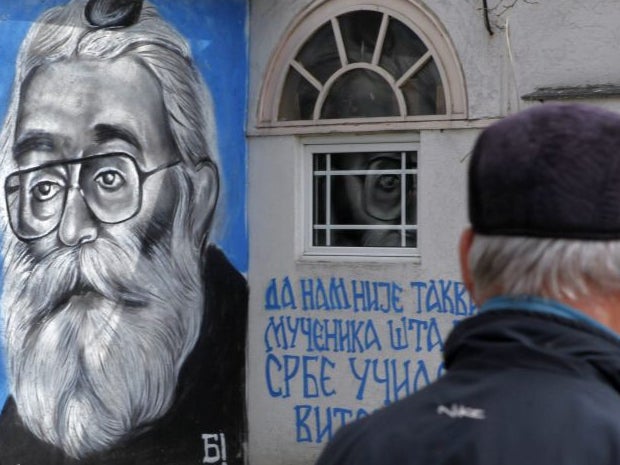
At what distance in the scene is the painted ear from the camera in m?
6.91

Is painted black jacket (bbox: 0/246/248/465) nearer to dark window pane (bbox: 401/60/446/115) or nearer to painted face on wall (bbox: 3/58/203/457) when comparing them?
painted face on wall (bbox: 3/58/203/457)

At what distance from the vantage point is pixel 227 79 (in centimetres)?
754

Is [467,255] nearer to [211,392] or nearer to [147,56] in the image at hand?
[147,56]

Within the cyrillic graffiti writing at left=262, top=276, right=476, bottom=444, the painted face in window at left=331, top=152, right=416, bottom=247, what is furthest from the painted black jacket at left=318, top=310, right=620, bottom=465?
the painted face in window at left=331, top=152, right=416, bottom=247

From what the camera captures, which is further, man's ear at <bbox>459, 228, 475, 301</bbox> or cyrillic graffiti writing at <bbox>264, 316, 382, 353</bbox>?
cyrillic graffiti writing at <bbox>264, 316, 382, 353</bbox>

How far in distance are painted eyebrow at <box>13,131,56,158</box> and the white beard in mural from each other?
533mm

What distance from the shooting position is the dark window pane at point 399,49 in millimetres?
7176

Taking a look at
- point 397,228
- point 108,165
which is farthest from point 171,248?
point 397,228

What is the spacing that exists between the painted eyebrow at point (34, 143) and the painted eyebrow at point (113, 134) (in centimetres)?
30

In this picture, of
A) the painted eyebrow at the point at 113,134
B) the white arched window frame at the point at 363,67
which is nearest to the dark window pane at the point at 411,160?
the white arched window frame at the point at 363,67

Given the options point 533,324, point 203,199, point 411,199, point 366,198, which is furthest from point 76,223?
point 533,324

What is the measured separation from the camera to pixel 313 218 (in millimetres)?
7543

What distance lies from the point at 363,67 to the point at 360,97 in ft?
0.65

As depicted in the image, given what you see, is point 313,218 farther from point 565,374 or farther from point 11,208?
point 565,374
